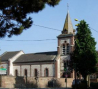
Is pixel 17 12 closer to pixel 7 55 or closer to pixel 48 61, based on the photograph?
pixel 48 61

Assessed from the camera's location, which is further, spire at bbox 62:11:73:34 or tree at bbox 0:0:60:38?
spire at bbox 62:11:73:34

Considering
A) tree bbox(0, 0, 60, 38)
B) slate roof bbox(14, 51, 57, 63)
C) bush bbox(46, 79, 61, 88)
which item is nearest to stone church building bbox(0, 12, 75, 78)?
slate roof bbox(14, 51, 57, 63)

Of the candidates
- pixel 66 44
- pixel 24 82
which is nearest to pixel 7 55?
pixel 66 44

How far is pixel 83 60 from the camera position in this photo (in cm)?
4103

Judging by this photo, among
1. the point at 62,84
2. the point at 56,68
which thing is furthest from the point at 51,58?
the point at 62,84

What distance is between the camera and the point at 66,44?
205 ft

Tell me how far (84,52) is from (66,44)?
21.0 metres

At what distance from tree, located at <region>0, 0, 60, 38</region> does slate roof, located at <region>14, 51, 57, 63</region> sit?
45.9 meters

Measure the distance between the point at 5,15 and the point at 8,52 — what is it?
60399 mm

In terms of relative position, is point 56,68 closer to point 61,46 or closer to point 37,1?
point 61,46

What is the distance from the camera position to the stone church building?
61.3m

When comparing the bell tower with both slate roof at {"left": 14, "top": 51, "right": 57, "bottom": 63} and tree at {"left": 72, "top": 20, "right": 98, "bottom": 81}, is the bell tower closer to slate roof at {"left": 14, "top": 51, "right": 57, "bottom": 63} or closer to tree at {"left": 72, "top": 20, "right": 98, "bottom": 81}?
slate roof at {"left": 14, "top": 51, "right": 57, "bottom": 63}

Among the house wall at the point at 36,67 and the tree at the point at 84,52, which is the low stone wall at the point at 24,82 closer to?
the house wall at the point at 36,67

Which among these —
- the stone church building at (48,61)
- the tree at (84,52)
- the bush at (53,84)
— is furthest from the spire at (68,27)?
the tree at (84,52)
